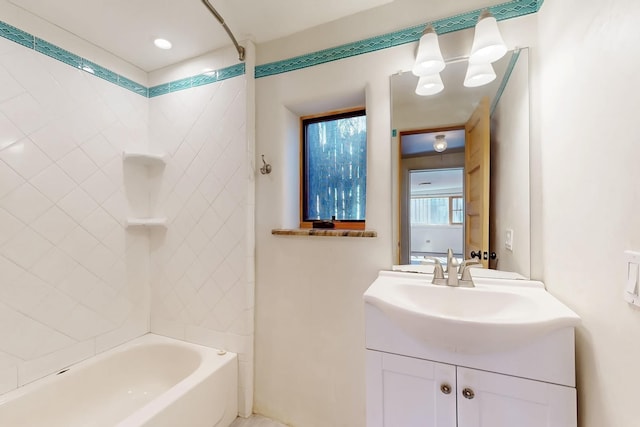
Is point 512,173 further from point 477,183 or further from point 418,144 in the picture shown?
point 418,144

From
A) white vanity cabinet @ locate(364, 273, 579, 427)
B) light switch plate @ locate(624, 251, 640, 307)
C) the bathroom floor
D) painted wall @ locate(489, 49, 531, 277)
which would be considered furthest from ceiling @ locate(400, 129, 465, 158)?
the bathroom floor

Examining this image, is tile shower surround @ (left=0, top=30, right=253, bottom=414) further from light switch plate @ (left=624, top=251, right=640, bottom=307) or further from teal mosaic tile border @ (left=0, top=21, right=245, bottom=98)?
light switch plate @ (left=624, top=251, right=640, bottom=307)

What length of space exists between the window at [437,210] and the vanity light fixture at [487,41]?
62cm

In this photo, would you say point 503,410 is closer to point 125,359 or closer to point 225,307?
point 225,307

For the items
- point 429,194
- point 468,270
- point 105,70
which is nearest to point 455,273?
point 468,270

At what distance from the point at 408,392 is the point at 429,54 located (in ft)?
4.61

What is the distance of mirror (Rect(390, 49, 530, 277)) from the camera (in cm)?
116

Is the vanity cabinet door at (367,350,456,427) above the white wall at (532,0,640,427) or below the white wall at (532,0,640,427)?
below

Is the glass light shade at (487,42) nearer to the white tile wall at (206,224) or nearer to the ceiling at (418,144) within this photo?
the ceiling at (418,144)

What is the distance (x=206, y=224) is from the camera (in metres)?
1.73

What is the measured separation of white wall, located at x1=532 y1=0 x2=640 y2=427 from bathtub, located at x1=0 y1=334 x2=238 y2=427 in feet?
5.17

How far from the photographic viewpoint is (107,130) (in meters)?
1.70

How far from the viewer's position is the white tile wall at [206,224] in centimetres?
162

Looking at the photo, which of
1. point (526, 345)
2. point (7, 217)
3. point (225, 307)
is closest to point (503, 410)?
point (526, 345)
